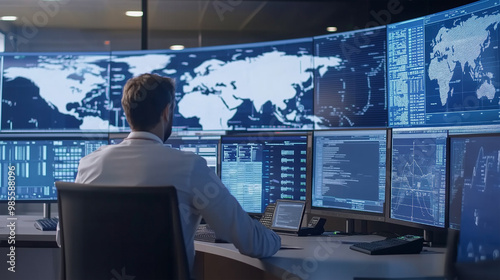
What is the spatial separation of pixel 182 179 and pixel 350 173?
1.03 meters

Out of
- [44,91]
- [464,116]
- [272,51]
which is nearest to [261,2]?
[272,51]

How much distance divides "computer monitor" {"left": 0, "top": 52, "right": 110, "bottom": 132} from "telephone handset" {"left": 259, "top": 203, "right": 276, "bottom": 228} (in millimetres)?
1021

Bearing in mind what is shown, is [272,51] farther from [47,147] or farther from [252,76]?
[47,147]

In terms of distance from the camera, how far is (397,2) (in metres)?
3.03

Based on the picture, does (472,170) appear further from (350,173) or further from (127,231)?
(127,231)

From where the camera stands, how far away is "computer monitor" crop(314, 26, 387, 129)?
2.66 meters

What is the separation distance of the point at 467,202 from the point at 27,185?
2212mm

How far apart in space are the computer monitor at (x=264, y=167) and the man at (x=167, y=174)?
88 centimetres

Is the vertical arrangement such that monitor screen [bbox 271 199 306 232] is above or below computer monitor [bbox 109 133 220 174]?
below

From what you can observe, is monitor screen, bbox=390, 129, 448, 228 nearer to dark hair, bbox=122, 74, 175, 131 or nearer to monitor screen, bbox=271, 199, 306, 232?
monitor screen, bbox=271, 199, 306, 232

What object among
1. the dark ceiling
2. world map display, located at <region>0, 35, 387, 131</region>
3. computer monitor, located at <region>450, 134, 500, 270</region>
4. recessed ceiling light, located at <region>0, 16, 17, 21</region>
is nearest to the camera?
computer monitor, located at <region>450, 134, 500, 270</region>

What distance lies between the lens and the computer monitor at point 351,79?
8.73 ft

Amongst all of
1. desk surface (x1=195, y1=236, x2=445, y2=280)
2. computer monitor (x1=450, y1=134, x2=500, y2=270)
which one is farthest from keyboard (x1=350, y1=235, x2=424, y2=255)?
computer monitor (x1=450, y1=134, x2=500, y2=270)

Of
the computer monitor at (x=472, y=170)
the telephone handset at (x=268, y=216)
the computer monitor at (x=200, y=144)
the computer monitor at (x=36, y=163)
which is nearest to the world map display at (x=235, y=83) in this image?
the computer monitor at (x=200, y=144)
